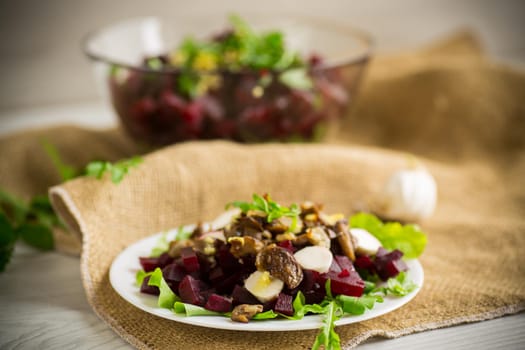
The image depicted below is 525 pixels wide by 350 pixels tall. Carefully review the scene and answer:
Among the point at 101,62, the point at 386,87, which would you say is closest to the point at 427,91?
the point at 386,87

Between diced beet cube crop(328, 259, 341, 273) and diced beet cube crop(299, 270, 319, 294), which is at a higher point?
diced beet cube crop(328, 259, 341, 273)

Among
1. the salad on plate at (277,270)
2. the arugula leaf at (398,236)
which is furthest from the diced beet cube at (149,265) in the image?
the arugula leaf at (398,236)

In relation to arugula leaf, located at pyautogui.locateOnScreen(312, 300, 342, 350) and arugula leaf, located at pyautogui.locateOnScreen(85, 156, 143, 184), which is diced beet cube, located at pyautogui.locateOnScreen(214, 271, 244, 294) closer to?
arugula leaf, located at pyautogui.locateOnScreen(312, 300, 342, 350)

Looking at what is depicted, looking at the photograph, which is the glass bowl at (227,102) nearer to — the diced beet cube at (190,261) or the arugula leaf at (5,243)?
the arugula leaf at (5,243)

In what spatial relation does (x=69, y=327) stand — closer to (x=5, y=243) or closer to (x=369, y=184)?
(x=5, y=243)

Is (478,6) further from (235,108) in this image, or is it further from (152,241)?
(152,241)

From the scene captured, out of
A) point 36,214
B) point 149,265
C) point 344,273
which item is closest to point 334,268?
point 344,273

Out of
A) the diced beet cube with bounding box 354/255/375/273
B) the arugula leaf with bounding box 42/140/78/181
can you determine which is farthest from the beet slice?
the arugula leaf with bounding box 42/140/78/181
